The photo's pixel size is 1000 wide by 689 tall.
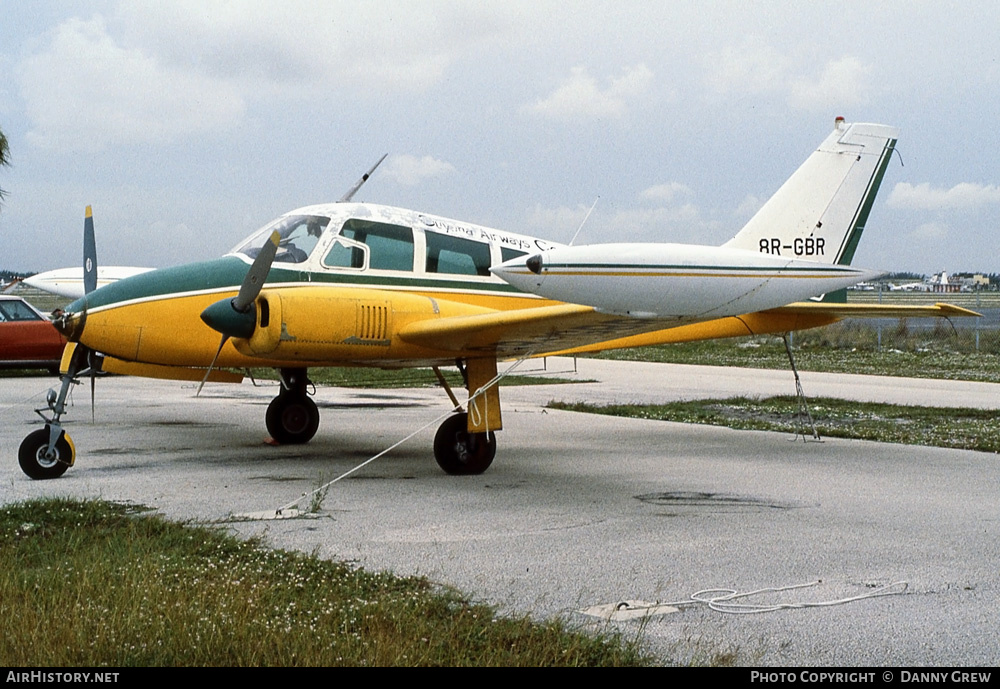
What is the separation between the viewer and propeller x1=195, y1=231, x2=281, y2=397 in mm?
8281

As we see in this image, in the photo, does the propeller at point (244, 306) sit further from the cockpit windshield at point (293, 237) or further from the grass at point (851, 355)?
the grass at point (851, 355)

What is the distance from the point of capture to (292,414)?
11711mm

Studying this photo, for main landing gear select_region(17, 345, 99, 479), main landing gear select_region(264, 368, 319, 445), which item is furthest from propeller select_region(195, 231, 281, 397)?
main landing gear select_region(264, 368, 319, 445)

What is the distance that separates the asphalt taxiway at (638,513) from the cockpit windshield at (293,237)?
207cm

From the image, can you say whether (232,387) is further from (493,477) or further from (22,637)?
(22,637)

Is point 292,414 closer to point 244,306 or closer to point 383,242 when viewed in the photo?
point 383,242

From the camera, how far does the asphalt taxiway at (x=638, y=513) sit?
15.7ft

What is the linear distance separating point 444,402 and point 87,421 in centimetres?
578

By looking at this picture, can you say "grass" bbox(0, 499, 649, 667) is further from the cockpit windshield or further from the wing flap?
the wing flap

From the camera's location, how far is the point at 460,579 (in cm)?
550

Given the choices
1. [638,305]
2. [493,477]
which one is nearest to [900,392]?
[493,477]

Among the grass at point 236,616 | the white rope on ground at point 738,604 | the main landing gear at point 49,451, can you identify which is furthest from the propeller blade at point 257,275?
the white rope on ground at point 738,604

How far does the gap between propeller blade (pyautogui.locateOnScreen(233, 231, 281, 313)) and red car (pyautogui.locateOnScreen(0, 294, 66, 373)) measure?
1361cm

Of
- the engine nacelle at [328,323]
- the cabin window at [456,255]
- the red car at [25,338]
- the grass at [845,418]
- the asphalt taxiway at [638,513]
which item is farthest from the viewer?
the red car at [25,338]
